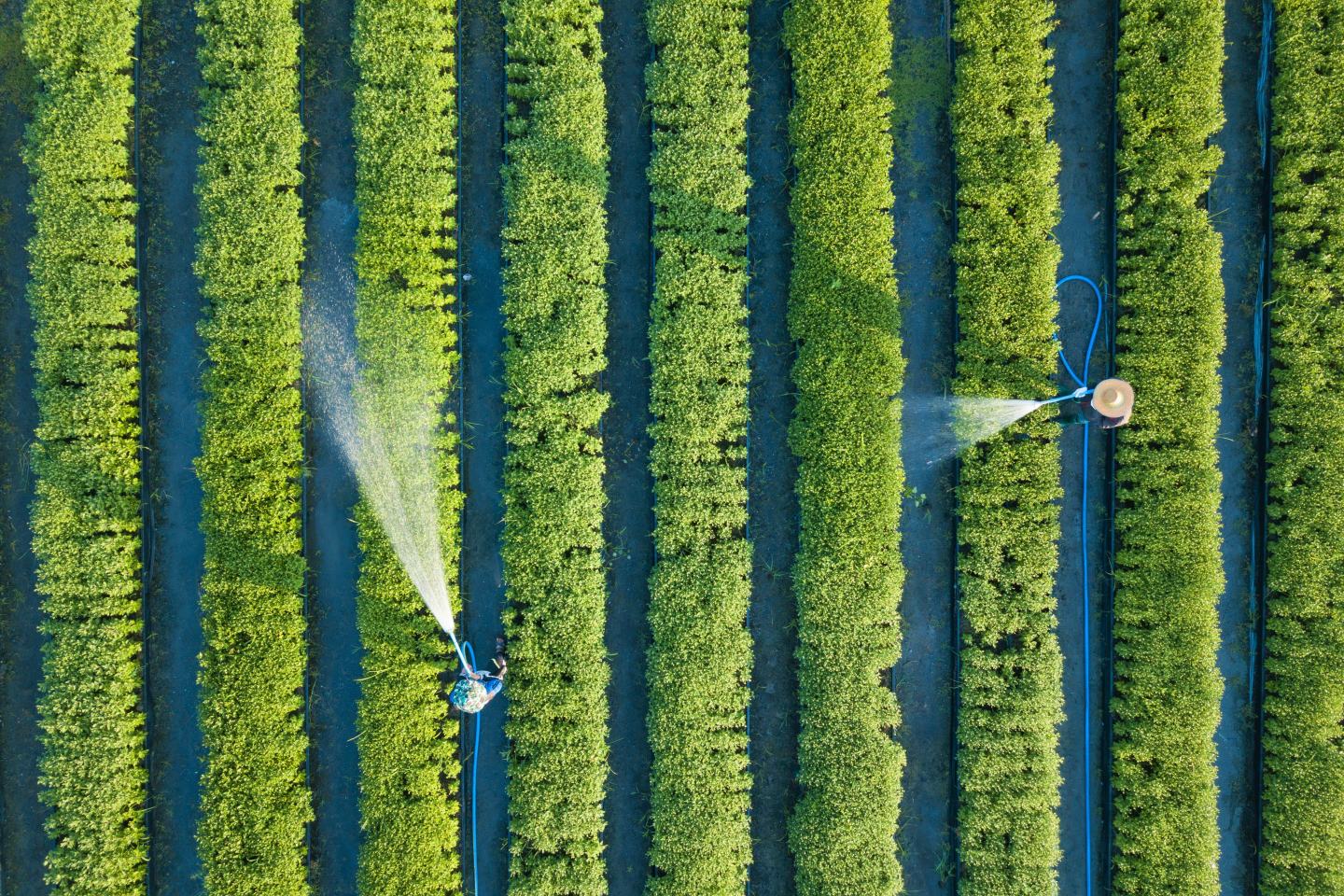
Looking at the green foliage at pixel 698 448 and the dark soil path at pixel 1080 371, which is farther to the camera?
the dark soil path at pixel 1080 371

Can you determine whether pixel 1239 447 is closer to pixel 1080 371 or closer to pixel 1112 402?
pixel 1080 371

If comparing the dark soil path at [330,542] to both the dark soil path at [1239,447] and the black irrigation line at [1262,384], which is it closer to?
the dark soil path at [1239,447]

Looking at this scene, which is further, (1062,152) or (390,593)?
(1062,152)

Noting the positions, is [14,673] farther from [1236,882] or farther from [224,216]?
[1236,882]

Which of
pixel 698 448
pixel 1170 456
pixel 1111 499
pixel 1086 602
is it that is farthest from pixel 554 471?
pixel 1170 456

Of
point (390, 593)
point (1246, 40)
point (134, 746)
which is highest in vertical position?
point (1246, 40)

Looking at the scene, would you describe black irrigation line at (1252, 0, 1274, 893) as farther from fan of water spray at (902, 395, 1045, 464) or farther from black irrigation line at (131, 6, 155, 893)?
black irrigation line at (131, 6, 155, 893)

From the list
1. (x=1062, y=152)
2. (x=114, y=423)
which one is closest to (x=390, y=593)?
(x=114, y=423)

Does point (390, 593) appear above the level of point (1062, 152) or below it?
below

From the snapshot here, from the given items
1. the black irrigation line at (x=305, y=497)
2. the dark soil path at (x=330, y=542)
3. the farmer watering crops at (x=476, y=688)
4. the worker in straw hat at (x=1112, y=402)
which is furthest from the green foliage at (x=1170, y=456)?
the black irrigation line at (x=305, y=497)
